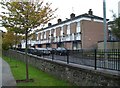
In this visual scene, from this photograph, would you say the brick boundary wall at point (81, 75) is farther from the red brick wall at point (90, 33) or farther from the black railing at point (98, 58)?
the red brick wall at point (90, 33)

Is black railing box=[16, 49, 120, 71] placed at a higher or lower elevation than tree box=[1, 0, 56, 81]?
lower

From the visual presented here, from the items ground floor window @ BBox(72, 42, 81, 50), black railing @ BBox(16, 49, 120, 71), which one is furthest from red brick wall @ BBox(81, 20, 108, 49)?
black railing @ BBox(16, 49, 120, 71)

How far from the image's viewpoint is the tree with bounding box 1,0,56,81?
1409 cm

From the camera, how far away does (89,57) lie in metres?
11.9

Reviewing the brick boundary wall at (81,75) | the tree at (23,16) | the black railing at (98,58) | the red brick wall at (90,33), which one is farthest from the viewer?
the red brick wall at (90,33)

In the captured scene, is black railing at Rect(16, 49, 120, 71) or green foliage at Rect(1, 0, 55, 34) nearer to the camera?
black railing at Rect(16, 49, 120, 71)

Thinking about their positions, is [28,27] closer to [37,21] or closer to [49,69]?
[37,21]

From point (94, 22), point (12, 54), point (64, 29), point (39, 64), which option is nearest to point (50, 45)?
point (64, 29)

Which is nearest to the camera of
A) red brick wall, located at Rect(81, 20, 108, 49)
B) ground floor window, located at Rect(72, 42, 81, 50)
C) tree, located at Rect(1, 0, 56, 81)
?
tree, located at Rect(1, 0, 56, 81)

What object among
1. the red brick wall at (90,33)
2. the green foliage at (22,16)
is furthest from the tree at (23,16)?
the red brick wall at (90,33)

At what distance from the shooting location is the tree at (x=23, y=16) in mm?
14094

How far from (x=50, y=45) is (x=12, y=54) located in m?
24.6

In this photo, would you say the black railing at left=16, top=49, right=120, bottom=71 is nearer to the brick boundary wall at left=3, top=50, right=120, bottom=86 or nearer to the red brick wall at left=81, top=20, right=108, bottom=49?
the brick boundary wall at left=3, top=50, right=120, bottom=86

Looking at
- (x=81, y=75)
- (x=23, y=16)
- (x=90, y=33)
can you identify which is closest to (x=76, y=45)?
(x=90, y=33)
